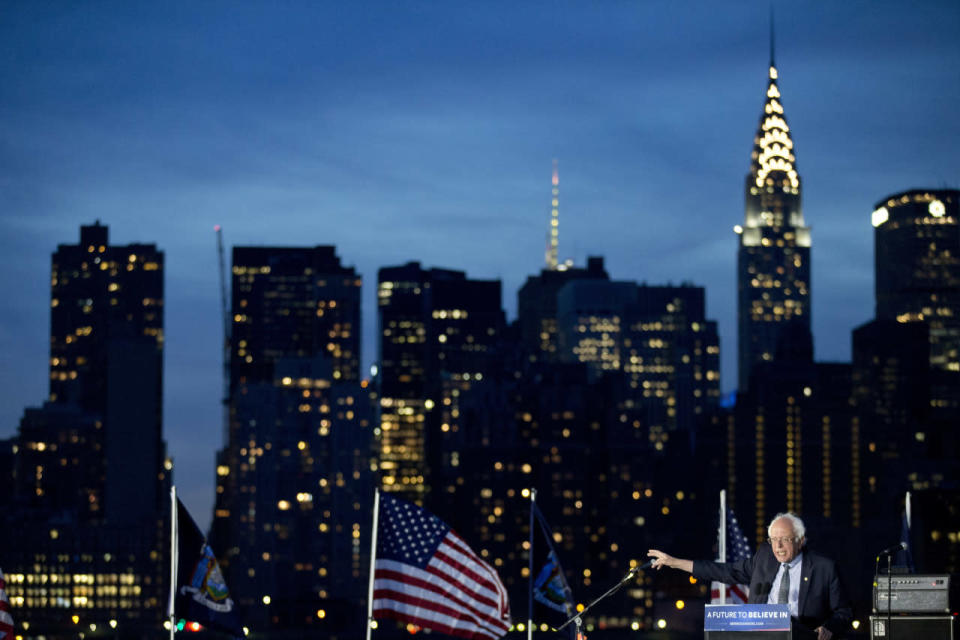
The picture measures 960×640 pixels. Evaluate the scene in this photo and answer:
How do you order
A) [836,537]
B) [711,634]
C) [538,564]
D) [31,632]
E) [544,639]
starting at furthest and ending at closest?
1. [836,537]
2. [31,632]
3. [544,639]
4. [538,564]
5. [711,634]

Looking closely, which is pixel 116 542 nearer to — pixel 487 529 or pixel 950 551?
pixel 487 529

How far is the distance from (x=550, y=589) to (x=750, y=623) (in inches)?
544

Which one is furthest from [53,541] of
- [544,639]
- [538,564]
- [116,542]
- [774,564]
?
[774,564]

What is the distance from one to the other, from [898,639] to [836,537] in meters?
173

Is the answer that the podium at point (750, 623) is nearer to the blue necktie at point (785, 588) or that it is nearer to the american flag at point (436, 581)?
the blue necktie at point (785, 588)

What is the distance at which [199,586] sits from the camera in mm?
21766

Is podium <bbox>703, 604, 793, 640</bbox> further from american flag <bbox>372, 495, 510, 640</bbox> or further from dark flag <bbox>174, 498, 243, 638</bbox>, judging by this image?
dark flag <bbox>174, 498, 243, 638</bbox>

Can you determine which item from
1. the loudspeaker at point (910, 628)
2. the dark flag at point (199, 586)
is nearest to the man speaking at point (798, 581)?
the loudspeaker at point (910, 628)

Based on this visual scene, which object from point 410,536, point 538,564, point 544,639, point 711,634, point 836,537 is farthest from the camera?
point 836,537

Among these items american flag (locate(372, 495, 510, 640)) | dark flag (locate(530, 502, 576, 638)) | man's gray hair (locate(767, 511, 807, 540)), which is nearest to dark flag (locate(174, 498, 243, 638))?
american flag (locate(372, 495, 510, 640))

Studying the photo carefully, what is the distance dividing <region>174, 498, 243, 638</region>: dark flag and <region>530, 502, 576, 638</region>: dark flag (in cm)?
440

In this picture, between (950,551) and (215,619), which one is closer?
(215,619)

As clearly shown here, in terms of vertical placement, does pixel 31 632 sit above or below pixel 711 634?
below

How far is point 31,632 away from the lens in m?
165
